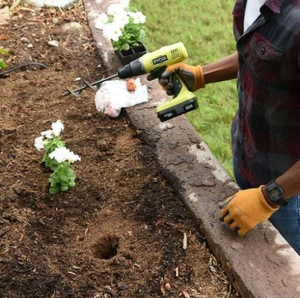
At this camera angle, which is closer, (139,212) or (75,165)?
(139,212)

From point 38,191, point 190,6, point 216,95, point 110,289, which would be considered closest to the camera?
point 110,289

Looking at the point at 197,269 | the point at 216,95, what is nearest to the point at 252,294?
the point at 197,269

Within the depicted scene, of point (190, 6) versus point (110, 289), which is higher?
point (110, 289)

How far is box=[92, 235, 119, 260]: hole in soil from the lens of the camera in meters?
2.49

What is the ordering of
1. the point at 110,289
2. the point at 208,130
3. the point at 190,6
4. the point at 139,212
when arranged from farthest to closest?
the point at 190,6, the point at 208,130, the point at 139,212, the point at 110,289

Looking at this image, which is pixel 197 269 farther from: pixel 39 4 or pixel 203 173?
pixel 39 4

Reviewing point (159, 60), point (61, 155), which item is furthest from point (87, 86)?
point (61, 155)

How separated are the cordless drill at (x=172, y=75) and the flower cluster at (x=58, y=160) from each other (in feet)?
1.60

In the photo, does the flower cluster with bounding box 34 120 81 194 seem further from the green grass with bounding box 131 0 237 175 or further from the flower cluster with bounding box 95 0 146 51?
the green grass with bounding box 131 0 237 175

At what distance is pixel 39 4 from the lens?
4.51m

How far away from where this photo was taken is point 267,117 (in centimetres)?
219

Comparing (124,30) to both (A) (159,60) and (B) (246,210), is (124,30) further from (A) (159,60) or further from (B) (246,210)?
(B) (246,210)

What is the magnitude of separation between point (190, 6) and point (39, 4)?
66.6 inches

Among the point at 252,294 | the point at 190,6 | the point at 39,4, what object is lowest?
the point at 190,6
